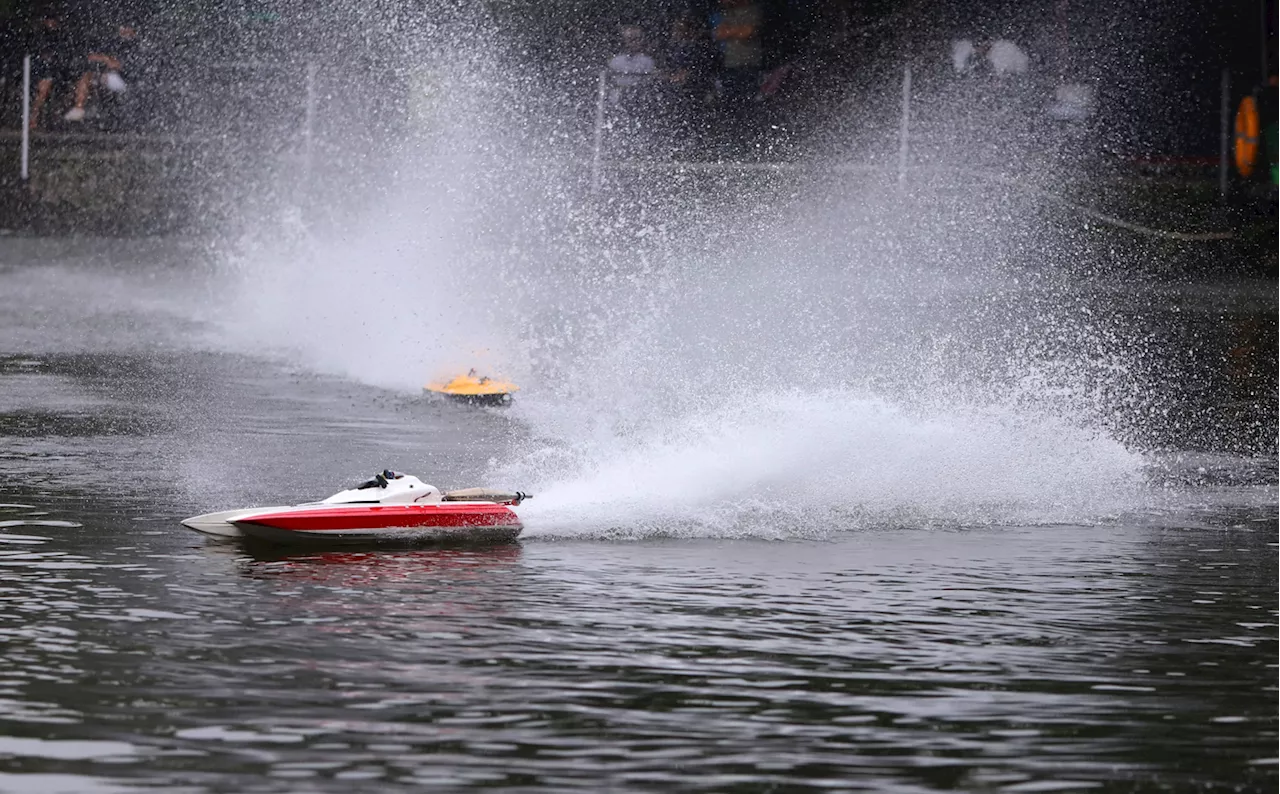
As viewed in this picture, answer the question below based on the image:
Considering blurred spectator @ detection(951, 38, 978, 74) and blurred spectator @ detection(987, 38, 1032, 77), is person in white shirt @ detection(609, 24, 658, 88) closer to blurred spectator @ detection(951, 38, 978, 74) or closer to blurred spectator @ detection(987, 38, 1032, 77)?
blurred spectator @ detection(951, 38, 978, 74)

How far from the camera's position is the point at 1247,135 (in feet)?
149

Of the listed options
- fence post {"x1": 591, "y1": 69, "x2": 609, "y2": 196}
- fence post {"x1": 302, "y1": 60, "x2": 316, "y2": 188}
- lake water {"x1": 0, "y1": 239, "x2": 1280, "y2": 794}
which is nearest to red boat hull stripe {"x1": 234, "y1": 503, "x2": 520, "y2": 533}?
lake water {"x1": 0, "y1": 239, "x2": 1280, "y2": 794}

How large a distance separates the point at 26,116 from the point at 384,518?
34.6 metres

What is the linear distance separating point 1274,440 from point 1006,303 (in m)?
15.9

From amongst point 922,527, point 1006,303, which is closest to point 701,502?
point 922,527

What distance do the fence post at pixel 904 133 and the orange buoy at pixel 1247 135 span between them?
6754mm

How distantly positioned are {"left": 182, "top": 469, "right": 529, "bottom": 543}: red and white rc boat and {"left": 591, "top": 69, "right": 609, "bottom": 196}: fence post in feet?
96.3

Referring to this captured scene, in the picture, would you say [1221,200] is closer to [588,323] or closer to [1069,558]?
[588,323]

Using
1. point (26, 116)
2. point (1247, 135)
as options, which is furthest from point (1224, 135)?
point (26, 116)

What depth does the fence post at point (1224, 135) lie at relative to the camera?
151 feet

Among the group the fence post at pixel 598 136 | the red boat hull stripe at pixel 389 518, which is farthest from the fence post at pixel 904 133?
the red boat hull stripe at pixel 389 518

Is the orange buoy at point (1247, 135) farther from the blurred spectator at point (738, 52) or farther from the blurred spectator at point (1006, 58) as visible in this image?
the blurred spectator at point (738, 52)

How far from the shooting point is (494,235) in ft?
157

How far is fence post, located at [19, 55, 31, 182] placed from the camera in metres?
52.0
